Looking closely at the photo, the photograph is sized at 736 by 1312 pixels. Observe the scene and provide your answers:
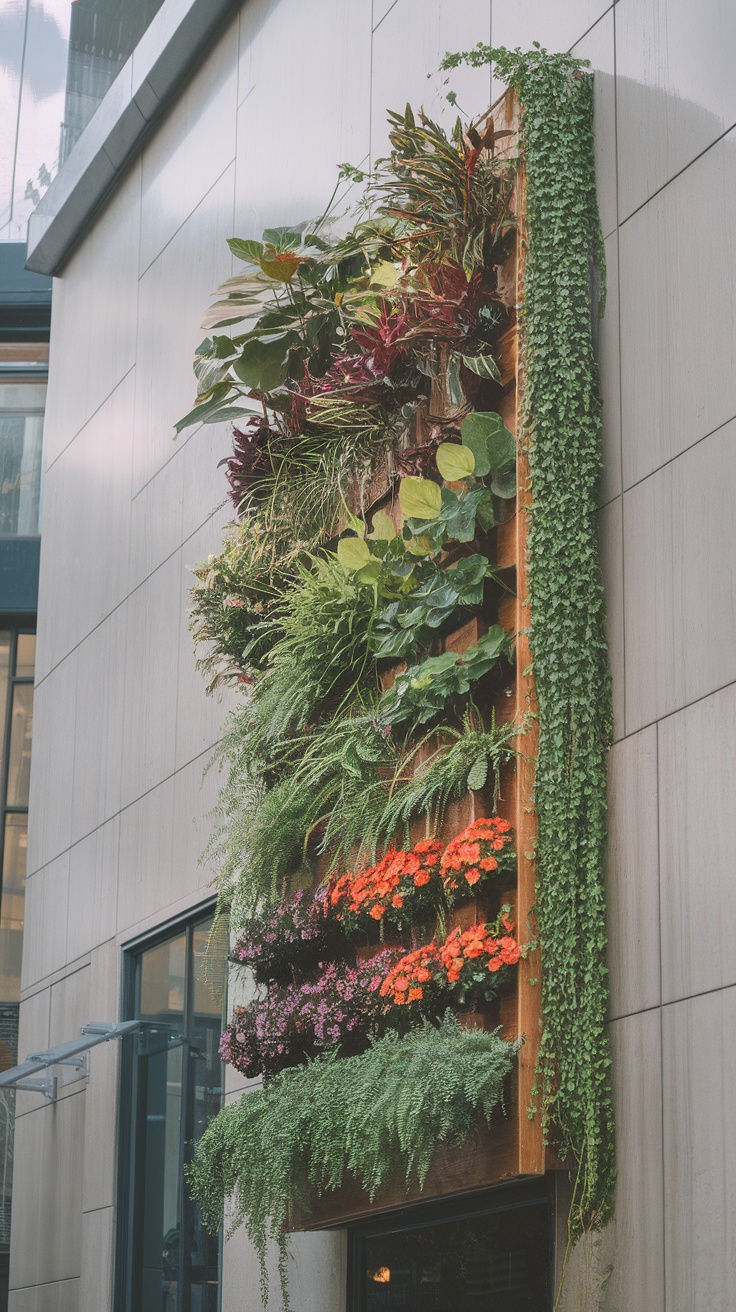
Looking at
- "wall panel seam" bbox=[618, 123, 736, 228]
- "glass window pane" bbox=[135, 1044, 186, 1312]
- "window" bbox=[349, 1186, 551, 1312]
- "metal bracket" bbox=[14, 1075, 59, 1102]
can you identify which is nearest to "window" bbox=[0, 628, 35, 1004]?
"metal bracket" bbox=[14, 1075, 59, 1102]

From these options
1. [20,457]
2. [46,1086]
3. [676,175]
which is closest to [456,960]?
[676,175]

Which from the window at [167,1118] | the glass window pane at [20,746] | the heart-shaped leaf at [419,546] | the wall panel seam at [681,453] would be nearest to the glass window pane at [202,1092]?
the window at [167,1118]

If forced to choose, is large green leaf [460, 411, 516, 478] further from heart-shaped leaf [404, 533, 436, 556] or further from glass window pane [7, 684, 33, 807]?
glass window pane [7, 684, 33, 807]

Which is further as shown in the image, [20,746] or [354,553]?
[20,746]

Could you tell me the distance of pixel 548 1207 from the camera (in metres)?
5.04

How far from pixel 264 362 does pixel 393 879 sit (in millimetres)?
2605

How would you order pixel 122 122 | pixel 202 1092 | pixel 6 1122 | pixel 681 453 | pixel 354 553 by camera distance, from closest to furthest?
pixel 681 453 → pixel 354 553 → pixel 202 1092 → pixel 122 122 → pixel 6 1122

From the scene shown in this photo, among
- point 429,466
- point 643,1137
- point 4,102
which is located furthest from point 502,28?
point 4,102

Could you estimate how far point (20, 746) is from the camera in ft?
57.1

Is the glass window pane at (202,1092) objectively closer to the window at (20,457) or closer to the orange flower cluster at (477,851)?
the orange flower cluster at (477,851)

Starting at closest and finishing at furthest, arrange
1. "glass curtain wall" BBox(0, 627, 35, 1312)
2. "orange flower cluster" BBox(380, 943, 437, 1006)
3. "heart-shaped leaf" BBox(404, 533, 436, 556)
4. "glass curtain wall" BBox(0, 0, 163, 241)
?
"orange flower cluster" BBox(380, 943, 437, 1006)
"heart-shaped leaf" BBox(404, 533, 436, 556)
"glass curtain wall" BBox(0, 0, 163, 241)
"glass curtain wall" BBox(0, 627, 35, 1312)

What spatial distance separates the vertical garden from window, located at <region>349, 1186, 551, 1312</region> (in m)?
0.46

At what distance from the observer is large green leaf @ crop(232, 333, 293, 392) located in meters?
6.61

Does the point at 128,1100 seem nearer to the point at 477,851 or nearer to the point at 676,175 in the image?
the point at 477,851
